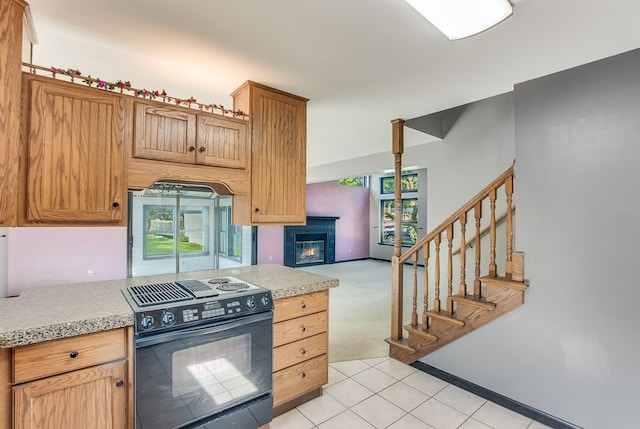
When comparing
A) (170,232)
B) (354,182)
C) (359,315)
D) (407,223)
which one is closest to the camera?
(359,315)

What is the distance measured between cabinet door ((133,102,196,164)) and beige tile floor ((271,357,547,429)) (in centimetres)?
191

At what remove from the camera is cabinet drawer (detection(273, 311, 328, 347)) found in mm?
2092

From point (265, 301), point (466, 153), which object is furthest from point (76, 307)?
point (466, 153)

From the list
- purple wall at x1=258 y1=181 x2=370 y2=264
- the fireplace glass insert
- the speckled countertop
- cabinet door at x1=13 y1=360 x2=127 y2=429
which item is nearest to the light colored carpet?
the fireplace glass insert

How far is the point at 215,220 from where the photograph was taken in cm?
685

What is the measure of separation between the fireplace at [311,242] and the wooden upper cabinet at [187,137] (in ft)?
19.3

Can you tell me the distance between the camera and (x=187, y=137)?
201 centimetres

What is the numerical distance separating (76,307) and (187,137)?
3.72ft

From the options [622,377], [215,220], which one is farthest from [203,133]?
[215,220]

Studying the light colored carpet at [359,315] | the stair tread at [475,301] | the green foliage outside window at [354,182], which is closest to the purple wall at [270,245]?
the light colored carpet at [359,315]

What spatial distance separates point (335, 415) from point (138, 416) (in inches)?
49.7

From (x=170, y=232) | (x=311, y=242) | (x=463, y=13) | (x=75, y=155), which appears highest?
(x=463, y=13)

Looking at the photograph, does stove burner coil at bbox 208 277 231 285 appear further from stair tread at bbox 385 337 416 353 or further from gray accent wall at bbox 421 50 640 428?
gray accent wall at bbox 421 50 640 428

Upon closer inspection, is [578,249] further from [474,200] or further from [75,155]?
[75,155]
